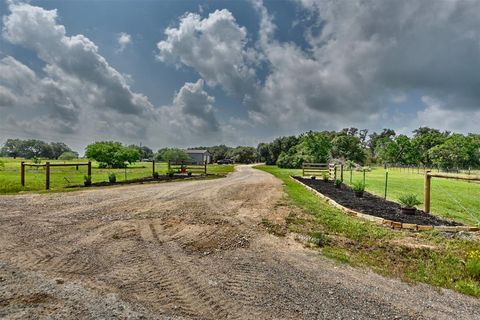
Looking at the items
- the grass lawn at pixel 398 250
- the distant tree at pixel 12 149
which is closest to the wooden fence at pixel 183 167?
the grass lawn at pixel 398 250

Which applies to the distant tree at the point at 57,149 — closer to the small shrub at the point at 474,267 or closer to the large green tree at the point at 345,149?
the large green tree at the point at 345,149

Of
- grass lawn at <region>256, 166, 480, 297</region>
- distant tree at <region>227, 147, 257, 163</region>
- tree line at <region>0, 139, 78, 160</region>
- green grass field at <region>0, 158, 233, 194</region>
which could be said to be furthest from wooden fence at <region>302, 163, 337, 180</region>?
tree line at <region>0, 139, 78, 160</region>

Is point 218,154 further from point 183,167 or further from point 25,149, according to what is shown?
point 183,167

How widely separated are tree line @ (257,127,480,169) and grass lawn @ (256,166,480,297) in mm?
44736

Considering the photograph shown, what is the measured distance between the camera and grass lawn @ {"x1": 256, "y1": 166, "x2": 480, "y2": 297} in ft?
16.9

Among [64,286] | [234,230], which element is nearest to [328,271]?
[234,230]

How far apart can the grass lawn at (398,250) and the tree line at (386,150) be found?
147ft

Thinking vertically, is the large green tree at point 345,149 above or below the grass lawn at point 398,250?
above

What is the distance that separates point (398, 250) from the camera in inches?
253

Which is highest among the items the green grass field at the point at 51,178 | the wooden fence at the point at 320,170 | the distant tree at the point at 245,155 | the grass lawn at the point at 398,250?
the distant tree at the point at 245,155

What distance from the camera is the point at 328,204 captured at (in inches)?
504

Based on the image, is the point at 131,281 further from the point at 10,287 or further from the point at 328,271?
the point at 328,271

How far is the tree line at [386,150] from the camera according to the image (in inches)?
2470

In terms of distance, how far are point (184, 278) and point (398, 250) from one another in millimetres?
4690
